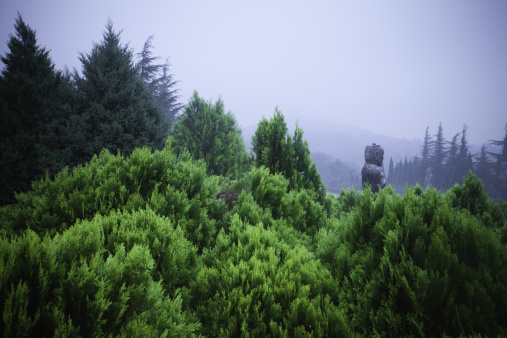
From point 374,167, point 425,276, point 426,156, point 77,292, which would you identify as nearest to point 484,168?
point 426,156

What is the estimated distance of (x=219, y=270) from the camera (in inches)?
114

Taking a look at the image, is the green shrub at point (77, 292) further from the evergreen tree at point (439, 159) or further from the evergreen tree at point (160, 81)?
the evergreen tree at point (439, 159)

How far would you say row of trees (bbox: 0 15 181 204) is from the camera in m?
9.01

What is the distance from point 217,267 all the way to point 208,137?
8.83 metres

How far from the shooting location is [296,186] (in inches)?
238

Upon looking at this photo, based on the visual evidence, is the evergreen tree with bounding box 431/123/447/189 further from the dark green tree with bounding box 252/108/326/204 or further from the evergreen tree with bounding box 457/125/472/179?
the dark green tree with bounding box 252/108/326/204

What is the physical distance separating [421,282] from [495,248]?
0.83 meters

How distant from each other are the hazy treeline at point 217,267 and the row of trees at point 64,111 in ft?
24.2

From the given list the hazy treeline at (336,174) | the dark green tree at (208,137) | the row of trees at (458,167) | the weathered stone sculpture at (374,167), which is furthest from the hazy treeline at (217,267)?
the hazy treeline at (336,174)

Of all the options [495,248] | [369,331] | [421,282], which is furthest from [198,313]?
[495,248]

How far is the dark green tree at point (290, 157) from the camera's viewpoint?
20.8 ft

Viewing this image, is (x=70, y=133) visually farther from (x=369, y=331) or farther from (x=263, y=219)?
(x=369, y=331)

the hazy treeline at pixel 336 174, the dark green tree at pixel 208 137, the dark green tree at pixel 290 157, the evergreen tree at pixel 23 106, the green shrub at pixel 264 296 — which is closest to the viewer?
the green shrub at pixel 264 296

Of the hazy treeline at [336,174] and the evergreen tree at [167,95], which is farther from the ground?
the evergreen tree at [167,95]
